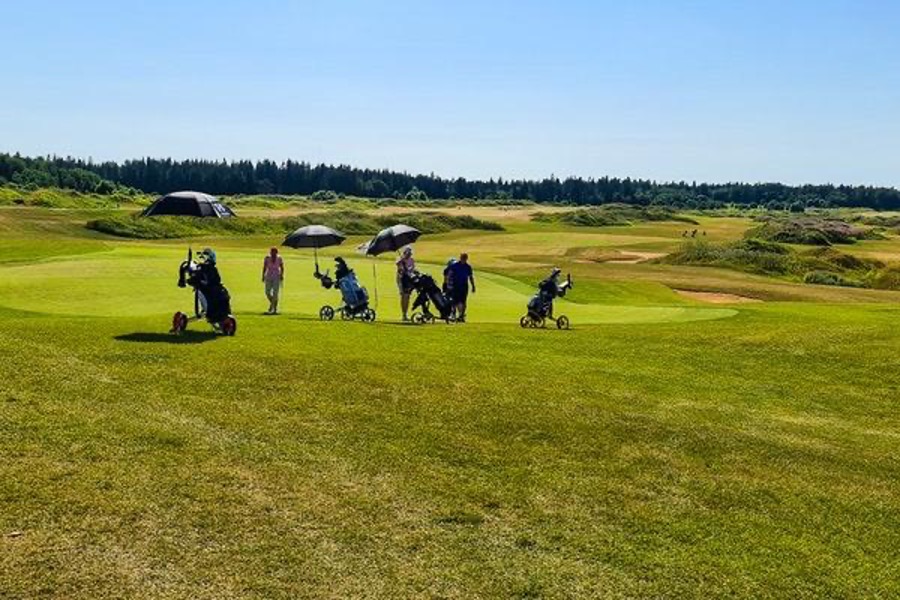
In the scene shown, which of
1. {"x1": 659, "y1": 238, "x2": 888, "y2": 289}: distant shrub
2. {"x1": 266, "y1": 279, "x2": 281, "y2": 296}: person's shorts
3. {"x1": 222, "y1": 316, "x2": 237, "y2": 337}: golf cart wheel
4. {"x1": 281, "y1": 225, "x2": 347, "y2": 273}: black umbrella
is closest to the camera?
{"x1": 222, "y1": 316, "x2": 237, "y2": 337}: golf cart wheel

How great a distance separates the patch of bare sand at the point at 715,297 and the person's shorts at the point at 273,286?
83.0ft

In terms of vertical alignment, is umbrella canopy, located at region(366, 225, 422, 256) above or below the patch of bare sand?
above

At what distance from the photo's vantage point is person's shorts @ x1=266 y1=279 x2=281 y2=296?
28922 mm

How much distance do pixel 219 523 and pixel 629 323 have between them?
20.9m

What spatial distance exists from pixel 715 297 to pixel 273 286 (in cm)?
2777

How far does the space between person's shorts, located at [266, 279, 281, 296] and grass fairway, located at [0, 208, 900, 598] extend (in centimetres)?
380

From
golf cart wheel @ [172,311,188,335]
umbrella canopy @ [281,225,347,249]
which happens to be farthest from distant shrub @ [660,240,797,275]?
golf cart wheel @ [172,311,188,335]

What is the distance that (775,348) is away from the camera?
2359 centimetres

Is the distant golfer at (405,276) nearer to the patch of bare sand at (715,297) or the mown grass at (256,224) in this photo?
the patch of bare sand at (715,297)

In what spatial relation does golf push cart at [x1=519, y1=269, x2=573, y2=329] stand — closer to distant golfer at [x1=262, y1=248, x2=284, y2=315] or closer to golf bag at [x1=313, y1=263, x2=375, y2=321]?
golf bag at [x1=313, y1=263, x2=375, y2=321]

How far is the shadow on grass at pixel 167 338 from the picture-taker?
2012 cm

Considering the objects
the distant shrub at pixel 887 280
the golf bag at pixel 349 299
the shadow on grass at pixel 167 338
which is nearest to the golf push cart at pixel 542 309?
the golf bag at pixel 349 299

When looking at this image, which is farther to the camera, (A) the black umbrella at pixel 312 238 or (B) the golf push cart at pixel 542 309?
(A) the black umbrella at pixel 312 238

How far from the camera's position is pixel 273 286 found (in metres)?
29.1
